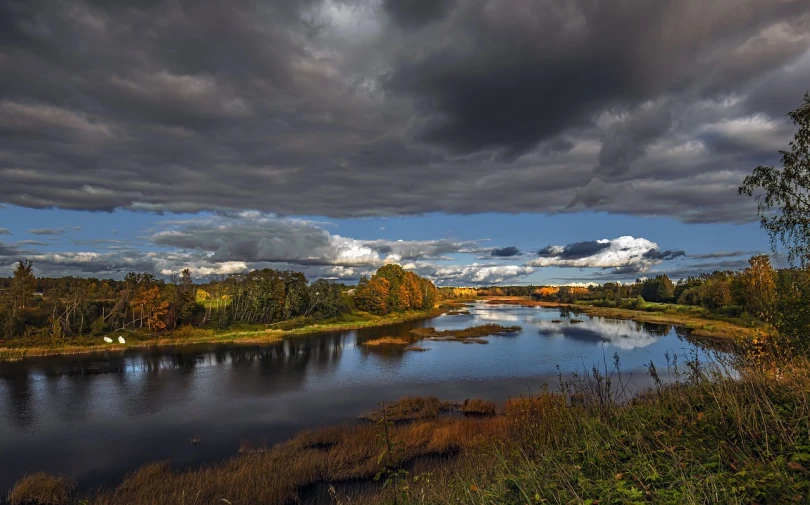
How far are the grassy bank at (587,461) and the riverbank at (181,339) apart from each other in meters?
47.4

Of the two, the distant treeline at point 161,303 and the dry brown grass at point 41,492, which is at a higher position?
the distant treeline at point 161,303

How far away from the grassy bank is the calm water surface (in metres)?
4.03

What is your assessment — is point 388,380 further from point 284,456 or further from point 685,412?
point 685,412

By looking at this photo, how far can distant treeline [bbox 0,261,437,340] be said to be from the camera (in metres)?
60.5

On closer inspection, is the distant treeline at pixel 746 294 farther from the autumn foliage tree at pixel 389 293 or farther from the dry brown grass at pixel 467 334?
the autumn foliage tree at pixel 389 293

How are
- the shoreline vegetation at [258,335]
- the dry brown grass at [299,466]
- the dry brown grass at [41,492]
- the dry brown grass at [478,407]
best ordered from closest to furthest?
the dry brown grass at [299,466], the dry brown grass at [41,492], the dry brown grass at [478,407], the shoreline vegetation at [258,335]

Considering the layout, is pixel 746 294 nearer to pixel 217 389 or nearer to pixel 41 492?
pixel 217 389

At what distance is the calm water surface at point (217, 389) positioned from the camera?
67.4 ft

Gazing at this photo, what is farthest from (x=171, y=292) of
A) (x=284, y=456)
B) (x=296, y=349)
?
(x=284, y=456)

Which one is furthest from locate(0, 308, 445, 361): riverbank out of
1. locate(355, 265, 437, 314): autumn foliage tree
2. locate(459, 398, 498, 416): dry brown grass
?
locate(459, 398, 498, 416): dry brown grass

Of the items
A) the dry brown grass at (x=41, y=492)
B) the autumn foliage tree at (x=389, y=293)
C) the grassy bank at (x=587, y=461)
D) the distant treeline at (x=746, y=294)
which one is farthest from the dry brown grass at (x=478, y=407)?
the autumn foliage tree at (x=389, y=293)

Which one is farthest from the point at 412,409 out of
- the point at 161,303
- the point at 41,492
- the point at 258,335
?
the point at 161,303

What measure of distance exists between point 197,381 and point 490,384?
25839mm

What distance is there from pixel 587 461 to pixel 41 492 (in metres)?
19.1
